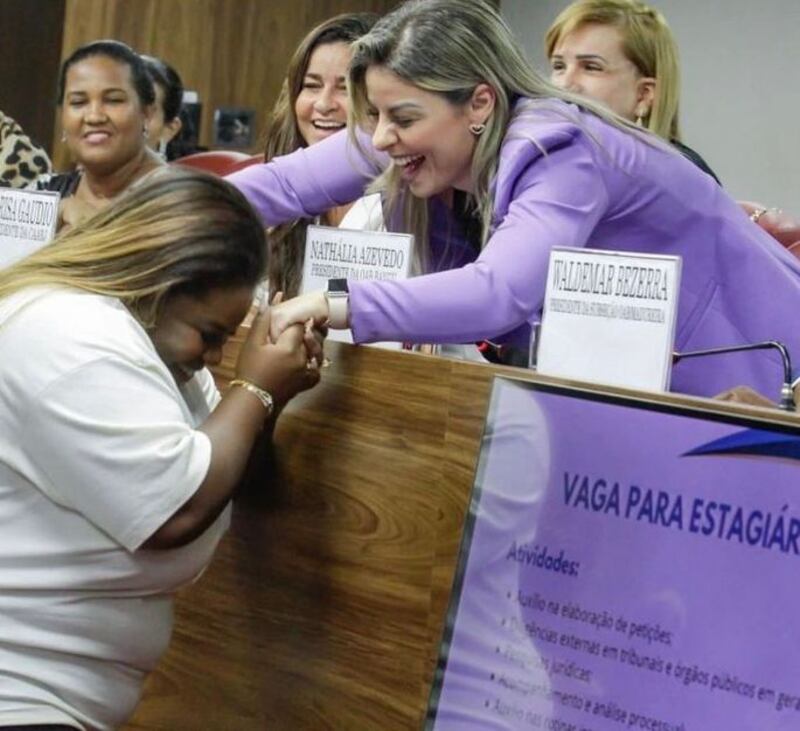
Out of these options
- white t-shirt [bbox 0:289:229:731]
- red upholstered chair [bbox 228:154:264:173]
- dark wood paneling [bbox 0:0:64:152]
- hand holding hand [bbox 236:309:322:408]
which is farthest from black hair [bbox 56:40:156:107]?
dark wood paneling [bbox 0:0:64:152]

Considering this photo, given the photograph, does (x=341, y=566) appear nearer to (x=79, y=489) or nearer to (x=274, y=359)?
(x=274, y=359)

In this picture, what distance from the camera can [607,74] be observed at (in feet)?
9.33

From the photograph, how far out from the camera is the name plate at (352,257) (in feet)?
6.97

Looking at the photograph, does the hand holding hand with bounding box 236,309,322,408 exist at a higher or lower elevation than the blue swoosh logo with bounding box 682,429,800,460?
higher

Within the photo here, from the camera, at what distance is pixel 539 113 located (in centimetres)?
217

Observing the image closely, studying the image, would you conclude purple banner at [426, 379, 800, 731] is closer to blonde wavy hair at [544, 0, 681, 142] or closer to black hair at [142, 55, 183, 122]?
blonde wavy hair at [544, 0, 681, 142]

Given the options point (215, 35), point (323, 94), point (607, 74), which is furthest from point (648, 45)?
point (215, 35)

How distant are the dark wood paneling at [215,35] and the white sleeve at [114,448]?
4378 mm

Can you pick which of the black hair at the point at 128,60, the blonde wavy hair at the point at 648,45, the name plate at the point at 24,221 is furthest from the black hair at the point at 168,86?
the blonde wavy hair at the point at 648,45

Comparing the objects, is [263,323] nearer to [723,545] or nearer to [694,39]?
[723,545]

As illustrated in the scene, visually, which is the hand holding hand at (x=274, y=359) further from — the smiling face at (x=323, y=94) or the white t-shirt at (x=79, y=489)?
the smiling face at (x=323, y=94)

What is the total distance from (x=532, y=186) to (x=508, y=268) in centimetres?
15

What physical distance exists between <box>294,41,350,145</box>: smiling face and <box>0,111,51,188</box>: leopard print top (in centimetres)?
153

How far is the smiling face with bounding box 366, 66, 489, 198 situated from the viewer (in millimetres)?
2176
